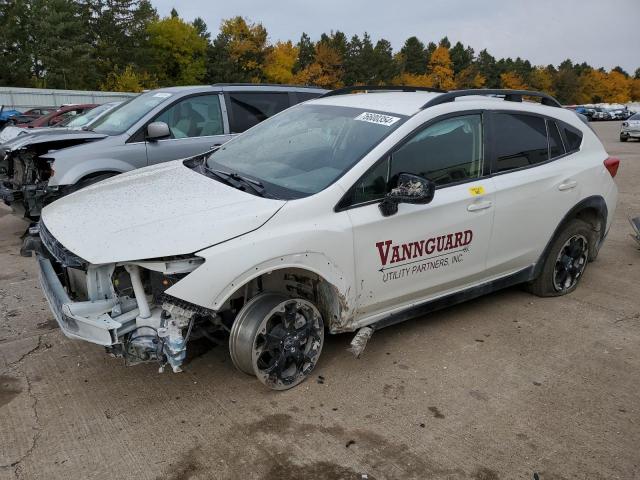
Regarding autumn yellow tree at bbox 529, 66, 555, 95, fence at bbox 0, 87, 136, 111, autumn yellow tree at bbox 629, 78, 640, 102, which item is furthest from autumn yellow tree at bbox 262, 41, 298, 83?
autumn yellow tree at bbox 629, 78, 640, 102

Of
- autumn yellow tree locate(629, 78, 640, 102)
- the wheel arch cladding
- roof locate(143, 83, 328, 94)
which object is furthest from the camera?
autumn yellow tree locate(629, 78, 640, 102)

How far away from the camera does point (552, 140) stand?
4.66m

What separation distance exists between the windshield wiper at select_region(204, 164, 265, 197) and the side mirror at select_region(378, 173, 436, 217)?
76 cm

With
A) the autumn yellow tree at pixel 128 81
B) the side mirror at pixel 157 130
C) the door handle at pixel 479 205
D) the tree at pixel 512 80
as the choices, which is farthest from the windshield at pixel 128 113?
the tree at pixel 512 80

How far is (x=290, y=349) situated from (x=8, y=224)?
6.21 meters

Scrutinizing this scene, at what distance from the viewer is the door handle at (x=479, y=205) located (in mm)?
3957

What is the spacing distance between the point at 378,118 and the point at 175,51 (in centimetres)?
6255

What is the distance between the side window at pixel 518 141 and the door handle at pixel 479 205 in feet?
0.98

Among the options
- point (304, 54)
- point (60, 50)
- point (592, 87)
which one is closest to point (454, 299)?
point (60, 50)

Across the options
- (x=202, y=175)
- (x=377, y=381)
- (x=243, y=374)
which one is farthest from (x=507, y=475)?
(x=202, y=175)

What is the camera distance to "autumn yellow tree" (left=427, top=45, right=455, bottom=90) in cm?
9012

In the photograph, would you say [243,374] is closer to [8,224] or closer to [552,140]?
[552,140]

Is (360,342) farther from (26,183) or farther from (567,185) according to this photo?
(26,183)

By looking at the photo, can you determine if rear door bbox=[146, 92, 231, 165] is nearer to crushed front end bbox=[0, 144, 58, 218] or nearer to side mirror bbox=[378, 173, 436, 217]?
crushed front end bbox=[0, 144, 58, 218]
